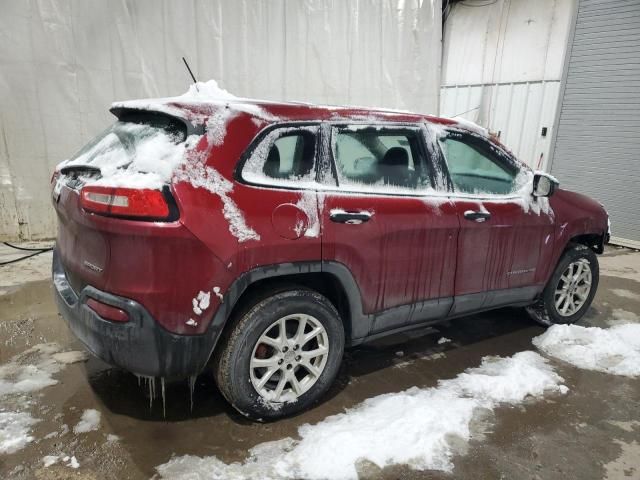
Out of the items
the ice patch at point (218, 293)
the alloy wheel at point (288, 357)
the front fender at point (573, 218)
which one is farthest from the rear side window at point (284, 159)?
the front fender at point (573, 218)

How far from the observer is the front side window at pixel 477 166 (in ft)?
10.4

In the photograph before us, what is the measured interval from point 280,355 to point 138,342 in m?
0.74

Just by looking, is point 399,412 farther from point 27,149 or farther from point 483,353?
point 27,149

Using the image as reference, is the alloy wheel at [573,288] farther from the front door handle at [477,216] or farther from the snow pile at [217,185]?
the snow pile at [217,185]

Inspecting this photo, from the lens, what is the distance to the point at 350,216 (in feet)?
8.50

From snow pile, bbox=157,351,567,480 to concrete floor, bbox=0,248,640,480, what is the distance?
7cm

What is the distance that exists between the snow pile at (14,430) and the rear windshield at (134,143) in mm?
1388

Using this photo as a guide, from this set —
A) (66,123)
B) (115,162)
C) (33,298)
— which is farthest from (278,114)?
(66,123)

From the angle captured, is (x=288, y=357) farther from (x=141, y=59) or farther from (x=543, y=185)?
(x=141, y=59)

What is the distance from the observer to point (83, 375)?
298 centimetres

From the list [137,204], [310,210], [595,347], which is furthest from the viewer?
[595,347]

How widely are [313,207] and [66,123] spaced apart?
14.8 ft

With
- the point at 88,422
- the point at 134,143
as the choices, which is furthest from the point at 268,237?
the point at 88,422

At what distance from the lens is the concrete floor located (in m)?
2.29
